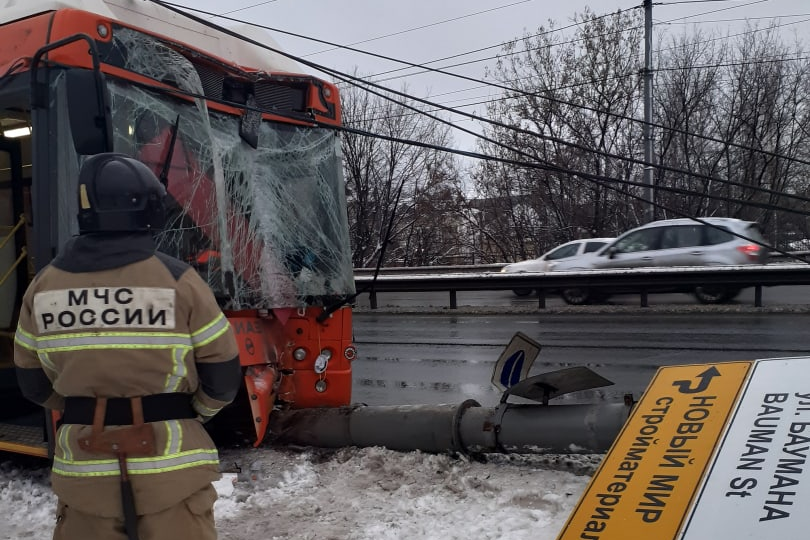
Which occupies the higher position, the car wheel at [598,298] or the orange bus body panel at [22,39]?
the orange bus body panel at [22,39]

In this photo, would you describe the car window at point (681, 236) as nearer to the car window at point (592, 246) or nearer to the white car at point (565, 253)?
the white car at point (565, 253)

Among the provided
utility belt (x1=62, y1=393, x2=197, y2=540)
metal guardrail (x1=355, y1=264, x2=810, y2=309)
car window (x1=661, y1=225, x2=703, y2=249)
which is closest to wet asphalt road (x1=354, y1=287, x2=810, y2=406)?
metal guardrail (x1=355, y1=264, x2=810, y2=309)

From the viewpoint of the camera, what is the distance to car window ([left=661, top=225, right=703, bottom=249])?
17573mm

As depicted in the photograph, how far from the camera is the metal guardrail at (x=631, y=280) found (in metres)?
15.0

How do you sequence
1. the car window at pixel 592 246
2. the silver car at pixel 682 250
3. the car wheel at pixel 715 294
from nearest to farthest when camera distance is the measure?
the car wheel at pixel 715 294, the silver car at pixel 682 250, the car window at pixel 592 246

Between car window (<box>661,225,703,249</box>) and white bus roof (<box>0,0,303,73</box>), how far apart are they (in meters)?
13.7

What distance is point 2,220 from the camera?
6.45 metres

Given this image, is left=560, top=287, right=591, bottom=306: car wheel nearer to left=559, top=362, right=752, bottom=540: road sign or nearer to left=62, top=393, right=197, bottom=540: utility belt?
left=559, top=362, right=752, bottom=540: road sign

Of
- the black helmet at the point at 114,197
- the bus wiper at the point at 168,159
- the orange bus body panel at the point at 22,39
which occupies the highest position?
the orange bus body panel at the point at 22,39

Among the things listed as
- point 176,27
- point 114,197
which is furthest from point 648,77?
point 114,197

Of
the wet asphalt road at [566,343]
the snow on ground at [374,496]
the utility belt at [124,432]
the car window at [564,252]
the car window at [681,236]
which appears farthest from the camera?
the car window at [564,252]

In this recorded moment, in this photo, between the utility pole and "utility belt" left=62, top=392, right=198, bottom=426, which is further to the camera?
the utility pole

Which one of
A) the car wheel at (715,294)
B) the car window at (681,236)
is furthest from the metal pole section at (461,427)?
the car window at (681,236)

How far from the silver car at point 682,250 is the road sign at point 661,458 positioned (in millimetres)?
13322
